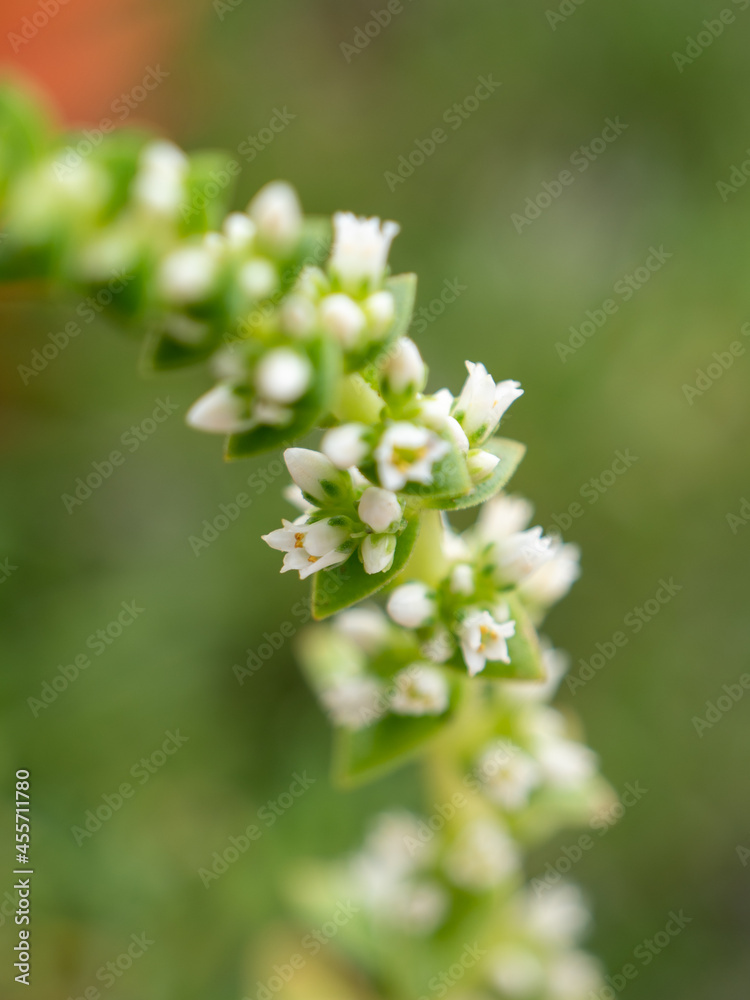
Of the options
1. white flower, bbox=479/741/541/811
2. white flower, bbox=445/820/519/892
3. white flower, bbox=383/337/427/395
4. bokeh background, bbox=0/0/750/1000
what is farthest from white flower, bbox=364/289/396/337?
bokeh background, bbox=0/0/750/1000

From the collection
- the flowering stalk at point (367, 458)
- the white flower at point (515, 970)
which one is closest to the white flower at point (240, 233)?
the flowering stalk at point (367, 458)

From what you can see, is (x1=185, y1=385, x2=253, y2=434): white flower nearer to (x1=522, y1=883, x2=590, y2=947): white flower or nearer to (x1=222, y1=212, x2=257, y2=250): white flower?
(x1=222, y1=212, x2=257, y2=250): white flower

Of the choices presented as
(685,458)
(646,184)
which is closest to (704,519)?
(685,458)

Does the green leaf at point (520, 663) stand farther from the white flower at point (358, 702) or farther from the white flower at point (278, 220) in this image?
the white flower at point (278, 220)

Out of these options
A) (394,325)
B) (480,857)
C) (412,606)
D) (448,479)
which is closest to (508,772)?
(480,857)

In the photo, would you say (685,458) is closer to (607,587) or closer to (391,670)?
(607,587)
